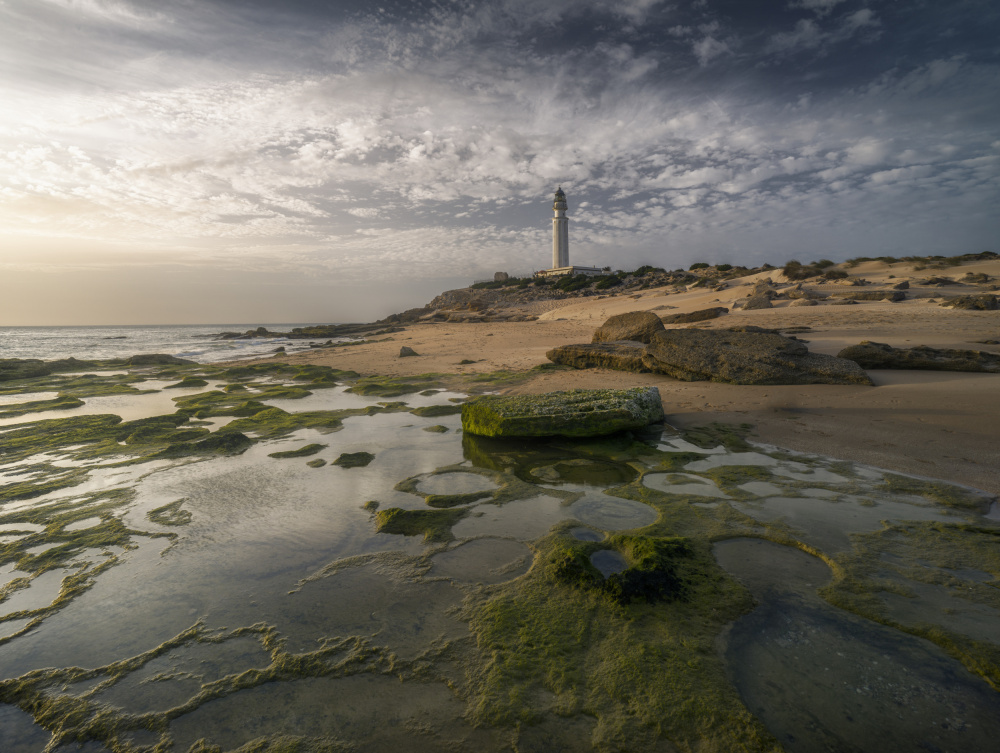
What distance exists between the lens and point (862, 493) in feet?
11.7

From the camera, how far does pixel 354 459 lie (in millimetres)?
4762

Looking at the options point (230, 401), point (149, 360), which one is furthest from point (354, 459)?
point (149, 360)

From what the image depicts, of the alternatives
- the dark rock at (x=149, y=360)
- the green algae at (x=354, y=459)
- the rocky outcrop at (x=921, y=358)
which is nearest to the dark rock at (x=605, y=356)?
the rocky outcrop at (x=921, y=358)

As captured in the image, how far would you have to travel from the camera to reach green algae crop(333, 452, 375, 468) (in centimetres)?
463

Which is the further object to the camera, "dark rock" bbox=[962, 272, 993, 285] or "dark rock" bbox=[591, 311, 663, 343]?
"dark rock" bbox=[962, 272, 993, 285]

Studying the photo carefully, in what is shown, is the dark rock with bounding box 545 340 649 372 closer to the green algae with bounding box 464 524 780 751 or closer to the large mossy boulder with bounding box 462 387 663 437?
the large mossy boulder with bounding box 462 387 663 437

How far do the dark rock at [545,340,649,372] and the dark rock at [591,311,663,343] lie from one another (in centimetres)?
58

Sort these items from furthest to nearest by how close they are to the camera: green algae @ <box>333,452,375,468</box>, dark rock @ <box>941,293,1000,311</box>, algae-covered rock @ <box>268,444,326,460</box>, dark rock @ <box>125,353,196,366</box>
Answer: dark rock @ <box>125,353,196,366</box> → dark rock @ <box>941,293,1000,311</box> → algae-covered rock @ <box>268,444,326,460</box> → green algae @ <box>333,452,375,468</box>

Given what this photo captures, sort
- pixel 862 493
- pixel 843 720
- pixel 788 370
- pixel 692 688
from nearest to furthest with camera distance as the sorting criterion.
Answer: pixel 843 720 < pixel 692 688 < pixel 862 493 < pixel 788 370

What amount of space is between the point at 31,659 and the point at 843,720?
11.2 feet

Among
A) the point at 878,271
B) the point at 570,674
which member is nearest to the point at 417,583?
the point at 570,674

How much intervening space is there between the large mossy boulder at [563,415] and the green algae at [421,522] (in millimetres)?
1775

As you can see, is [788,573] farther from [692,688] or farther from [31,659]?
[31,659]

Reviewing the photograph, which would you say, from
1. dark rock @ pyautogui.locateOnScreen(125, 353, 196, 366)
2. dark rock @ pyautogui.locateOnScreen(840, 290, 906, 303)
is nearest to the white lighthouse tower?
dark rock @ pyautogui.locateOnScreen(840, 290, 906, 303)
